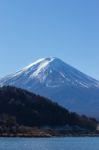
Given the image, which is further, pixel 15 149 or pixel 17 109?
pixel 17 109

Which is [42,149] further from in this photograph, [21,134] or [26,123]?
[26,123]

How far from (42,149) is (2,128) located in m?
75.1

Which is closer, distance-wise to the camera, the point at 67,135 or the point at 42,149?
the point at 42,149

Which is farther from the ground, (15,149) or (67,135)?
(67,135)

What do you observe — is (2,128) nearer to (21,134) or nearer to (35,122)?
(21,134)

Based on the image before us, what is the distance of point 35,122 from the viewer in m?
194

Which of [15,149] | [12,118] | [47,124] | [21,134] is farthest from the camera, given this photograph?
[47,124]

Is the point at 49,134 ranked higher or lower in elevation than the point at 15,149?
higher

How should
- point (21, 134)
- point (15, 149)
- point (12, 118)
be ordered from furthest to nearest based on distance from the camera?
point (12, 118), point (21, 134), point (15, 149)

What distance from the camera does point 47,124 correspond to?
646 ft

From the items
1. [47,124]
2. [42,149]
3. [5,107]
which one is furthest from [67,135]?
[42,149]

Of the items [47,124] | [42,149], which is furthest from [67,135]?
[42,149]

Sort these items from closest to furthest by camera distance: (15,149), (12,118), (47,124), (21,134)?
(15,149) < (21,134) < (12,118) < (47,124)

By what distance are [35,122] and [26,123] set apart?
4818 millimetres
